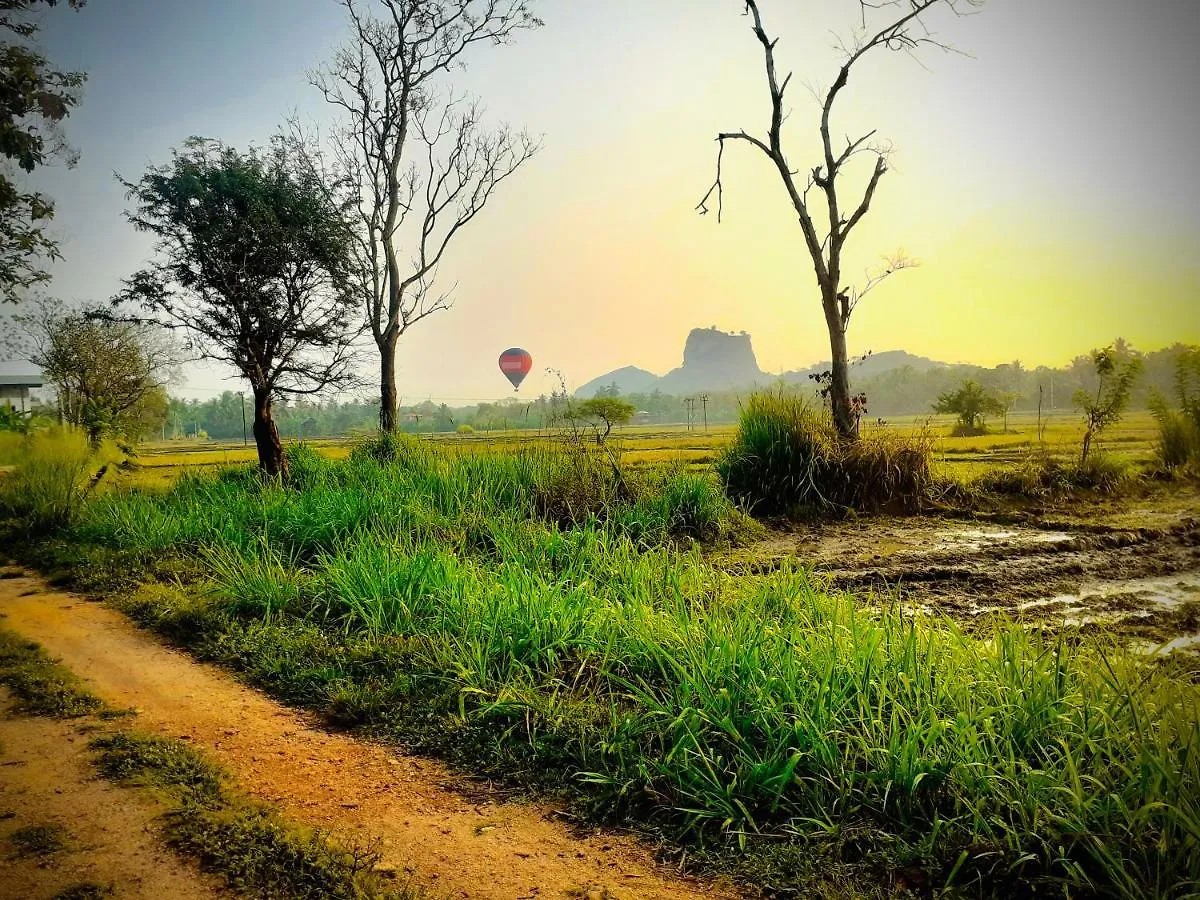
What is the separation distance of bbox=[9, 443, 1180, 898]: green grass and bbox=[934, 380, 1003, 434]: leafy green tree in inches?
1114

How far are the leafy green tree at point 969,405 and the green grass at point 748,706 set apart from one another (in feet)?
92.8

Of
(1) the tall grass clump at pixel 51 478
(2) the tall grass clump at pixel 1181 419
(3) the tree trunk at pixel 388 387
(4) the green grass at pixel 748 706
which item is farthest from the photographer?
(3) the tree trunk at pixel 388 387

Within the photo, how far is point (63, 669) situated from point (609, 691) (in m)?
3.64

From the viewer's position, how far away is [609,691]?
367 centimetres

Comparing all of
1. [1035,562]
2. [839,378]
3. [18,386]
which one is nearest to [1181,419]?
[839,378]

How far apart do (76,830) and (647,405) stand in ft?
380

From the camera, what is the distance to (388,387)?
15.7m

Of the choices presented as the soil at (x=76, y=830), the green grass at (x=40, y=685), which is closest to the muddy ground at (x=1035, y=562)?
the soil at (x=76, y=830)

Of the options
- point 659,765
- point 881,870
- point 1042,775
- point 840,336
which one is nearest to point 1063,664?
point 1042,775

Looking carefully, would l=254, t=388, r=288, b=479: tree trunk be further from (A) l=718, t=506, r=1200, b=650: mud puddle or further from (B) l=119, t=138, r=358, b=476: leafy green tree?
(A) l=718, t=506, r=1200, b=650: mud puddle

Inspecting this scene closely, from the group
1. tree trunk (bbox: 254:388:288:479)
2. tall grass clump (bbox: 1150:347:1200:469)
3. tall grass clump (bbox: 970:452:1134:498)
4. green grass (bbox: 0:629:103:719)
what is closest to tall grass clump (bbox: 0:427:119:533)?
tree trunk (bbox: 254:388:288:479)

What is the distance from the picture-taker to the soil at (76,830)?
8.01 feet

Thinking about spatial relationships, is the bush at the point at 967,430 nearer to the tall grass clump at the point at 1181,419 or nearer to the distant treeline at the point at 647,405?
the distant treeline at the point at 647,405

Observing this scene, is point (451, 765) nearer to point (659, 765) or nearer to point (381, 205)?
point (659, 765)
